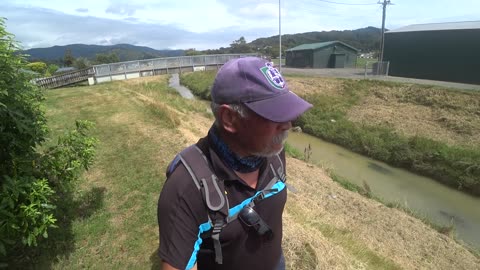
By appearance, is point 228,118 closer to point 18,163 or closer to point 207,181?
point 207,181

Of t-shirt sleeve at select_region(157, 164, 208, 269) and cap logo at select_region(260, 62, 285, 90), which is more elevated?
cap logo at select_region(260, 62, 285, 90)

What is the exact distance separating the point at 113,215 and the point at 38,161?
181cm

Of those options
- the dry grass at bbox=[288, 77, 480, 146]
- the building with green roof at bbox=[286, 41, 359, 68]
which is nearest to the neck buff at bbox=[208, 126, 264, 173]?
the dry grass at bbox=[288, 77, 480, 146]

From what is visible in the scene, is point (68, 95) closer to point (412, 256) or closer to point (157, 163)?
point (157, 163)

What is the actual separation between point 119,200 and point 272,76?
4.82m

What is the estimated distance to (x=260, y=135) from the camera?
154cm

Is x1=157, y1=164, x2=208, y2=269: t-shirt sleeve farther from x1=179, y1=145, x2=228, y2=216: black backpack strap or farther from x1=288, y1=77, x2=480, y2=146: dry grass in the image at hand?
x1=288, y1=77, x2=480, y2=146: dry grass

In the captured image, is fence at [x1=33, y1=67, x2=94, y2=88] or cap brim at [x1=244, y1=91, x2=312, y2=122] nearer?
cap brim at [x1=244, y1=91, x2=312, y2=122]

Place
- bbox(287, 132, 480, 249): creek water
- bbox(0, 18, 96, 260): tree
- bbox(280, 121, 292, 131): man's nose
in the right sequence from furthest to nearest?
bbox(287, 132, 480, 249): creek water
bbox(0, 18, 96, 260): tree
bbox(280, 121, 292, 131): man's nose

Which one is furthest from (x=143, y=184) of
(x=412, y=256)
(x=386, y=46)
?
(x=386, y=46)

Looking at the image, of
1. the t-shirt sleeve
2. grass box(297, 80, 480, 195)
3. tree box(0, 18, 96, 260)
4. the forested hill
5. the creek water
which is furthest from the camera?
the forested hill

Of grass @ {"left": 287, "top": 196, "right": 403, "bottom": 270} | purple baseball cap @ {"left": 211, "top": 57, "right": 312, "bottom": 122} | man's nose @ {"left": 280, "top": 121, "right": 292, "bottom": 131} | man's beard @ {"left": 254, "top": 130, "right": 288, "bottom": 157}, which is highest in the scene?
purple baseball cap @ {"left": 211, "top": 57, "right": 312, "bottom": 122}

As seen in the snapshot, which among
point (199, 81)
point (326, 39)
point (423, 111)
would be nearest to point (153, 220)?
point (423, 111)

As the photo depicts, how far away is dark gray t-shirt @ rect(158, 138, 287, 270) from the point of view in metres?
1.41
